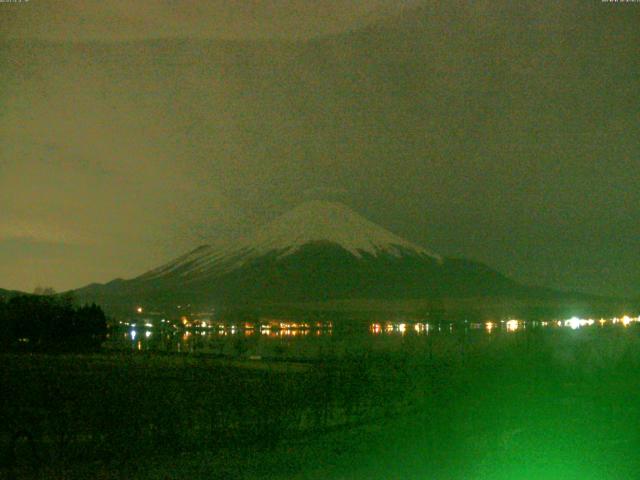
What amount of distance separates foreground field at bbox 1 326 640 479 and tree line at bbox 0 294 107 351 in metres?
28.2

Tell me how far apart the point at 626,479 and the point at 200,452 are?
6290mm

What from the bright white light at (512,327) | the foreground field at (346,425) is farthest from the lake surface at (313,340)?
the foreground field at (346,425)

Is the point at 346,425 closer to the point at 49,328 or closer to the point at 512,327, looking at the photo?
the point at 49,328

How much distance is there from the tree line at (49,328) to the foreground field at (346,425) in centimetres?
2815

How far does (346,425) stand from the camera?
60.3 ft

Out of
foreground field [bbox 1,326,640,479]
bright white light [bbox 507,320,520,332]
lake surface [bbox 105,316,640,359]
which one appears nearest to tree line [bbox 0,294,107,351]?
lake surface [bbox 105,316,640,359]

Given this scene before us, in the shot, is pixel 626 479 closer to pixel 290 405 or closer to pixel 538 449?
pixel 538 449

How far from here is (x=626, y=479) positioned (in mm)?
12594

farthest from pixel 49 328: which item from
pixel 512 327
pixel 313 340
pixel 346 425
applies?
pixel 512 327

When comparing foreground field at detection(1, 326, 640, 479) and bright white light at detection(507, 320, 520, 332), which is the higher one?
bright white light at detection(507, 320, 520, 332)

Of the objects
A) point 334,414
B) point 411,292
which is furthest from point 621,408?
point 411,292

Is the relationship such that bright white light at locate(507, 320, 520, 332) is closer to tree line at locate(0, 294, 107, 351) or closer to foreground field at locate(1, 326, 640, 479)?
tree line at locate(0, 294, 107, 351)

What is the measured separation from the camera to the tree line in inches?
2164

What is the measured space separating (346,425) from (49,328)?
1651 inches
